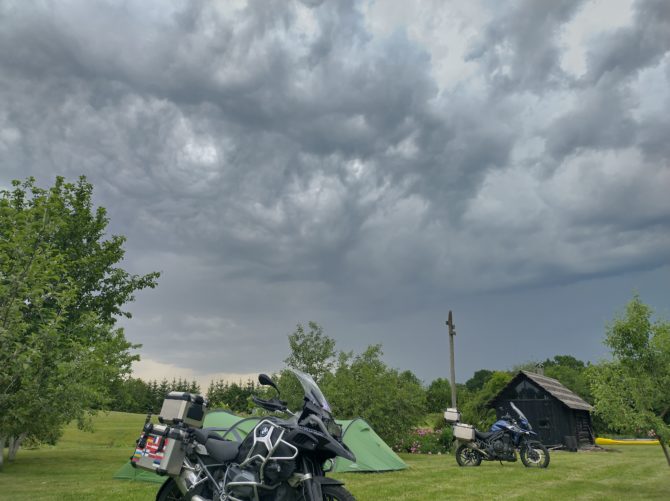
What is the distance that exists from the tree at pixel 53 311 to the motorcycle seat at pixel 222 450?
18.0 feet

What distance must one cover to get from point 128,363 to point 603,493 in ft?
62.8

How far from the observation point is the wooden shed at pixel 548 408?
35.7m

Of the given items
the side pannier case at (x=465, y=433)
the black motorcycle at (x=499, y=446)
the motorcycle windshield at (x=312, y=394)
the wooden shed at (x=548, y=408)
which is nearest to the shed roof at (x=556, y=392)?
the wooden shed at (x=548, y=408)

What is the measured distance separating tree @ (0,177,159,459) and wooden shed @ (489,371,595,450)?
24900mm

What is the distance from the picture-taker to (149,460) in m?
6.20

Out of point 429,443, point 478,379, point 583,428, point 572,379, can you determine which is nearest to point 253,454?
point 429,443

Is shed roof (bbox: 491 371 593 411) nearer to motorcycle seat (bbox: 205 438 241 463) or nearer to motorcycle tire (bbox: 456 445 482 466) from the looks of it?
motorcycle tire (bbox: 456 445 482 466)

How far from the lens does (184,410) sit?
6316 millimetres

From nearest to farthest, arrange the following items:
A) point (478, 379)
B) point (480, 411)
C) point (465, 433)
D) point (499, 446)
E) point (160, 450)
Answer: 1. point (160, 450)
2. point (465, 433)
3. point (499, 446)
4. point (480, 411)
5. point (478, 379)

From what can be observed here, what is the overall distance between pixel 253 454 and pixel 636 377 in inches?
404

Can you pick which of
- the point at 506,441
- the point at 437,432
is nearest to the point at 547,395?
the point at 437,432

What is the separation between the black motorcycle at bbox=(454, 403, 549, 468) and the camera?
18406mm

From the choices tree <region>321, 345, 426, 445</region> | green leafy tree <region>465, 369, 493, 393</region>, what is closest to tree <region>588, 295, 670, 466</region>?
tree <region>321, 345, 426, 445</region>

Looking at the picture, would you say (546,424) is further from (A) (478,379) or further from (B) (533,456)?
(A) (478,379)
